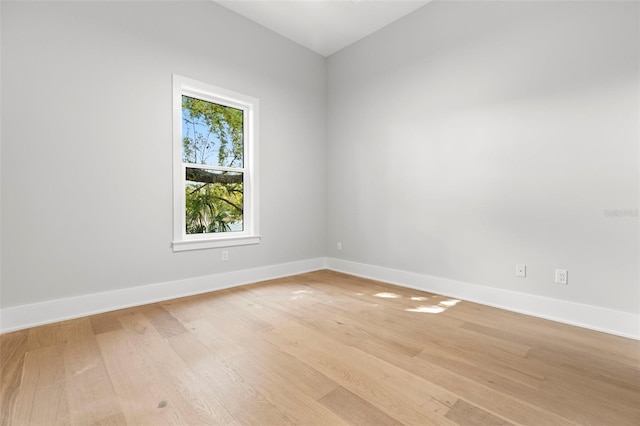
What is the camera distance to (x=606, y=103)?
219 centimetres

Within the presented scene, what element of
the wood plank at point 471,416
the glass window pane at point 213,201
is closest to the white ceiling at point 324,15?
the glass window pane at point 213,201

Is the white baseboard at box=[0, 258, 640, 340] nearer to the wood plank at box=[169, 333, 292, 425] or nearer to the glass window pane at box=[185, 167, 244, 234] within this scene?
the glass window pane at box=[185, 167, 244, 234]

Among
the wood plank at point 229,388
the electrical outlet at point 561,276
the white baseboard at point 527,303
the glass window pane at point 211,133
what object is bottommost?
the wood plank at point 229,388

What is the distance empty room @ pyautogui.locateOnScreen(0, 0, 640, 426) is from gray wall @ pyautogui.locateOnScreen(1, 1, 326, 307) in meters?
0.02

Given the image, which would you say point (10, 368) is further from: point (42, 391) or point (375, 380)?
point (375, 380)

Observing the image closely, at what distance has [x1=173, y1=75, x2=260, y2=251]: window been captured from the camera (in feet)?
9.86

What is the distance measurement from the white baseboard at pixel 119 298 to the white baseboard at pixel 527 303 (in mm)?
1650

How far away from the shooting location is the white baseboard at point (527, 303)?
7.02 feet

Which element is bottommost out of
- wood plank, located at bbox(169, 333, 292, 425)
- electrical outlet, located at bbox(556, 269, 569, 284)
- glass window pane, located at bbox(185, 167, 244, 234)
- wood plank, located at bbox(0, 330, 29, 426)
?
wood plank, located at bbox(169, 333, 292, 425)

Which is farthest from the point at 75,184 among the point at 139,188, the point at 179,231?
the point at 179,231

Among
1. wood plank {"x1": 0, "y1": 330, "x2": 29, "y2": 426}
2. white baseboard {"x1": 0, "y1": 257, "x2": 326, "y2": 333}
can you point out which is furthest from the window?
wood plank {"x1": 0, "y1": 330, "x2": 29, "y2": 426}

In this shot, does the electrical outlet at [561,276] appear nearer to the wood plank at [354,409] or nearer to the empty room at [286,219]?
the empty room at [286,219]

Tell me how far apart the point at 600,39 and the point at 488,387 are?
2.66 m

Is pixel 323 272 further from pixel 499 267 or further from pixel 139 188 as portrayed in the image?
pixel 139 188
